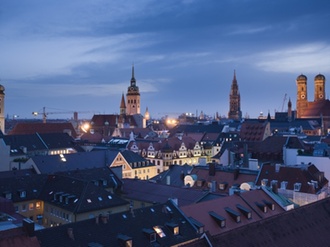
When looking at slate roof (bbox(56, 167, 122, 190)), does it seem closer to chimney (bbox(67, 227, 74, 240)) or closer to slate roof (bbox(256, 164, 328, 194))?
slate roof (bbox(256, 164, 328, 194))

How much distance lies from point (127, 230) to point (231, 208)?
A: 11445 millimetres

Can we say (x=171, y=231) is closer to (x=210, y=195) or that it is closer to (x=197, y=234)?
(x=197, y=234)

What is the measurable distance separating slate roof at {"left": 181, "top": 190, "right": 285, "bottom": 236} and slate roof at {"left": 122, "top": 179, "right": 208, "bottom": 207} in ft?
20.0

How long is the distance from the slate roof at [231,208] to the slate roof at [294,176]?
373 inches

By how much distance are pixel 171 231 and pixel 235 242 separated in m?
10.4

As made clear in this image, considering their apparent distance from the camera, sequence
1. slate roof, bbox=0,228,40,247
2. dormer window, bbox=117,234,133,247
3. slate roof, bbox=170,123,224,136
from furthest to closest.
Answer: slate roof, bbox=170,123,224,136 → dormer window, bbox=117,234,133,247 → slate roof, bbox=0,228,40,247

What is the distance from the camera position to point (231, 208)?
126ft

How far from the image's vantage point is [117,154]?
79.7 meters

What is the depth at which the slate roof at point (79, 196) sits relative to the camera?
151 ft

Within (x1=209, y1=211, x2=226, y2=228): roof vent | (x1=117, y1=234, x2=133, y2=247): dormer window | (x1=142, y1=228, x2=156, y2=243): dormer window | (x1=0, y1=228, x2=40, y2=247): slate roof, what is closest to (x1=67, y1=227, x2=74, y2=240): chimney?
(x1=0, y1=228, x2=40, y2=247): slate roof

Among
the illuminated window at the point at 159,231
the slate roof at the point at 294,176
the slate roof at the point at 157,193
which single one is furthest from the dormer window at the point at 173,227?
the slate roof at the point at 294,176

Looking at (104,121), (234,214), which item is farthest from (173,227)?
(104,121)

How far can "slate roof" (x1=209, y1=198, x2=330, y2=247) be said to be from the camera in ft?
80.3

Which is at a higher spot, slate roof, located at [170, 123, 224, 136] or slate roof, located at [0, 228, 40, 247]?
slate roof, located at [170, 123, 224, 136]
